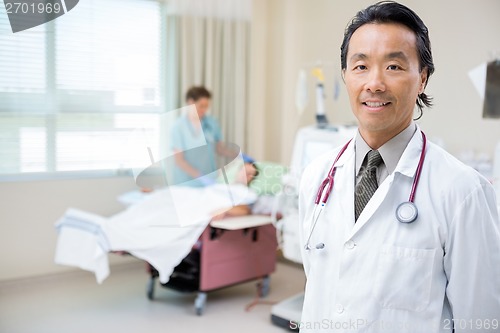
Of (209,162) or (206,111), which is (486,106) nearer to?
Result: (209,162)

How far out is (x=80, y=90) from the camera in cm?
155

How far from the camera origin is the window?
3.97 feet

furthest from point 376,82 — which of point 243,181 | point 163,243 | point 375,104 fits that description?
point 163,243

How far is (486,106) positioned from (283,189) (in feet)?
3.22

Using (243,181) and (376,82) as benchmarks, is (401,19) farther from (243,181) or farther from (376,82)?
(243,181)

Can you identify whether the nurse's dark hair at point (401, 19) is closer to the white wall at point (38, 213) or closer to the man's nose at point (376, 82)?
the man's nose at point (376, 82)

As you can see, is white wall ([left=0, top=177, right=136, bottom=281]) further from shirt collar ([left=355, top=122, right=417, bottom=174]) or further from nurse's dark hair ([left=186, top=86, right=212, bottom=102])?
shirt collar ([left=355, top=122, right=417, bottom=174])

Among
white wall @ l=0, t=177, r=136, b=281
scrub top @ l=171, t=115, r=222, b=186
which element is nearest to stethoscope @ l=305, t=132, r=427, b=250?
scrub top @ l=171, t=115, r=222, b=186

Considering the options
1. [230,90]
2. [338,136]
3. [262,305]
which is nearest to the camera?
[338,136]

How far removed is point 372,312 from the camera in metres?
0.81

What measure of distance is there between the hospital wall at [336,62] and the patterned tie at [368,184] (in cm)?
30

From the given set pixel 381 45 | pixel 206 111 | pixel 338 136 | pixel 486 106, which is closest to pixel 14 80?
pixel 381 45

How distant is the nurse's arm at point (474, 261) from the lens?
0.74 m

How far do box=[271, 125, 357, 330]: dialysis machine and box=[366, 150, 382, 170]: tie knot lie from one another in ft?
4.41
